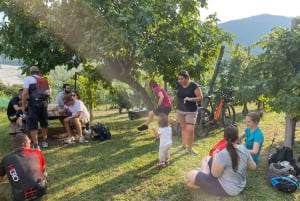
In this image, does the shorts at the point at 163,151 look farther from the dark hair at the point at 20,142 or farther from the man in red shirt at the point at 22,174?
the dark hair at the point at 20,142

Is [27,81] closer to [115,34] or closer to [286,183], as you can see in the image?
[115,34]

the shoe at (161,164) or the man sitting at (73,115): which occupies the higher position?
the man sitting at (73,115)

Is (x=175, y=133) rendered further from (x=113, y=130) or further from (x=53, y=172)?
(x=53, y=172)

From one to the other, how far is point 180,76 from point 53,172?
9.75 feet

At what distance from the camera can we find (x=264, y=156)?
6.78 meters

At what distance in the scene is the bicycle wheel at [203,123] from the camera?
29.0ft

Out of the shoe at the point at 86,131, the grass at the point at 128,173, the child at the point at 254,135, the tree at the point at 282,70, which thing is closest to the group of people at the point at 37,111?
the shoe at the point at 86,131

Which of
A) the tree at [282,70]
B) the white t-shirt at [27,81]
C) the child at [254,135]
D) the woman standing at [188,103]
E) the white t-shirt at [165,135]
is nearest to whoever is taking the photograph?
the child at [254,135]

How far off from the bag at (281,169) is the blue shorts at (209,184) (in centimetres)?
107

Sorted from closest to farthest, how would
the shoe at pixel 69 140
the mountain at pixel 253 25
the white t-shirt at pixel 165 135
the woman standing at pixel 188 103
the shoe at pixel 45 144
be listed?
the white t-shirt at pixel 165 135
the woman standing at pixel 188 103
the shoe at pixel 45 144
the shoe at pixel 69 140
the mountain at pixel 253 25

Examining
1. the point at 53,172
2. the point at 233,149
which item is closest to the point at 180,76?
the point at 233,149

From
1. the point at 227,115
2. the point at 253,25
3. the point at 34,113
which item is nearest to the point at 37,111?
the point at 34,113

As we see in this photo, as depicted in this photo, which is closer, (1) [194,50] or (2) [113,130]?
(1) [194,50]

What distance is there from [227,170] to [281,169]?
1.25 metres
